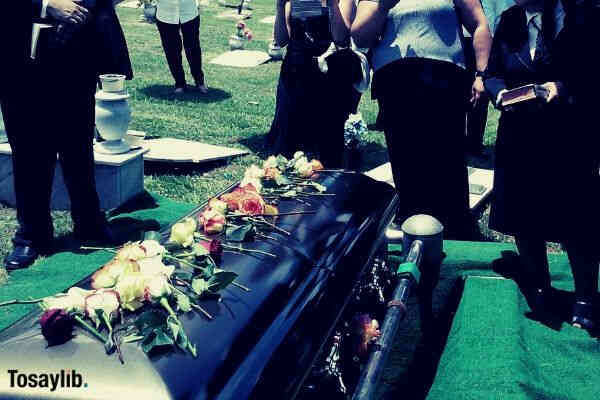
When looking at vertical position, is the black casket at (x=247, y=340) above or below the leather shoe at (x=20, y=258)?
above

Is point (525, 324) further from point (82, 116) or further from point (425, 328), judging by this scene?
point (82, 116)

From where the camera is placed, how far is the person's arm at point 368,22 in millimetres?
3254

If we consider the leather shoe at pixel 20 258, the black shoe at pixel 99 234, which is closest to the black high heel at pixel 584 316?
the black shoe at pixel 99 234

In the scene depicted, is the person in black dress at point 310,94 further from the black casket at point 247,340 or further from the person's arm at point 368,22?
the black casket at point 247,340

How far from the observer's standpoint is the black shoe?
3.95 meters

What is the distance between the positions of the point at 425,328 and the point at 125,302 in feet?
5.48

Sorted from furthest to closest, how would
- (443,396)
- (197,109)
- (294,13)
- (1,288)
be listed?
(197,109), (294,13), (1,288), (443,396)

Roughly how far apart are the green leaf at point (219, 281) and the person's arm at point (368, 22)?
6.24ft

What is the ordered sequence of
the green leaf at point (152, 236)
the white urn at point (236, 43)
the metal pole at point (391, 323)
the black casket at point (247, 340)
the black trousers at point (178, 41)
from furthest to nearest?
1. the white urn at point (236, 43)
2. the black trousers at point (178, 41)
3. the green leaf at point (152, 236)
4. the metal pole at point (391, 323)
5. the black casket at point (247, 340)

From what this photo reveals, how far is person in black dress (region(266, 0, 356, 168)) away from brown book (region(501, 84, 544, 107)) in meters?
1.31

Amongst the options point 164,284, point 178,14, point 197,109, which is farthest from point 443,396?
point 178,14

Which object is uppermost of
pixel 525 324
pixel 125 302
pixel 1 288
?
pixel 125 302

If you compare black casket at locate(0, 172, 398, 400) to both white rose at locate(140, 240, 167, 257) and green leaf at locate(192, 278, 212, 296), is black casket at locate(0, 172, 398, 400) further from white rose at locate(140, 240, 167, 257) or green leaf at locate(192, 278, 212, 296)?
white rose at locate(140, 240, 167, 257)

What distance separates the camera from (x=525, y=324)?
2.99 meters
